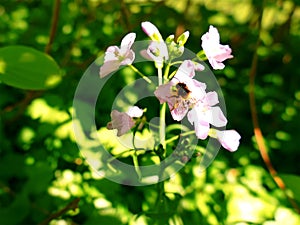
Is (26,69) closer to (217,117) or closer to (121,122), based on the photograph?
(121,122)

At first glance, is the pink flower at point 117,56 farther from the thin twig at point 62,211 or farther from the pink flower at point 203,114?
the thin twig at point 62,211

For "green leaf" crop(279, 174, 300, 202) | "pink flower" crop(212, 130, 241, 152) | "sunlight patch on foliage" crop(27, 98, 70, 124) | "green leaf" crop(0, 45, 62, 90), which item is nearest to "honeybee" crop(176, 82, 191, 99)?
"pink flower" crop(212, 130, 241, 152)

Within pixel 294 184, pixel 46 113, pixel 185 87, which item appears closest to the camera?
pixel 185 87

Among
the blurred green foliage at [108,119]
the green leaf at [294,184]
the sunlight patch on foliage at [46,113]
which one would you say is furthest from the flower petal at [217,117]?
the sunlight patch on foliage at [46,113]

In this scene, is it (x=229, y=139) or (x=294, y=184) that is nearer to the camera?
(x=229, y=139)

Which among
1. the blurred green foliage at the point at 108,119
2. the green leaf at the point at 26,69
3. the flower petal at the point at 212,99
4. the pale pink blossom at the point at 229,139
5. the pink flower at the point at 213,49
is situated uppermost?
the pink flower at the point at 213,49

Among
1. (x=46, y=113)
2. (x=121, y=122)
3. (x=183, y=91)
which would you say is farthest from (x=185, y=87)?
(x=46, y=113)

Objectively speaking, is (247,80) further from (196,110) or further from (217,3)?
(196,110)

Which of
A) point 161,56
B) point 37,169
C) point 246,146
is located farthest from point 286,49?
point 161,56
